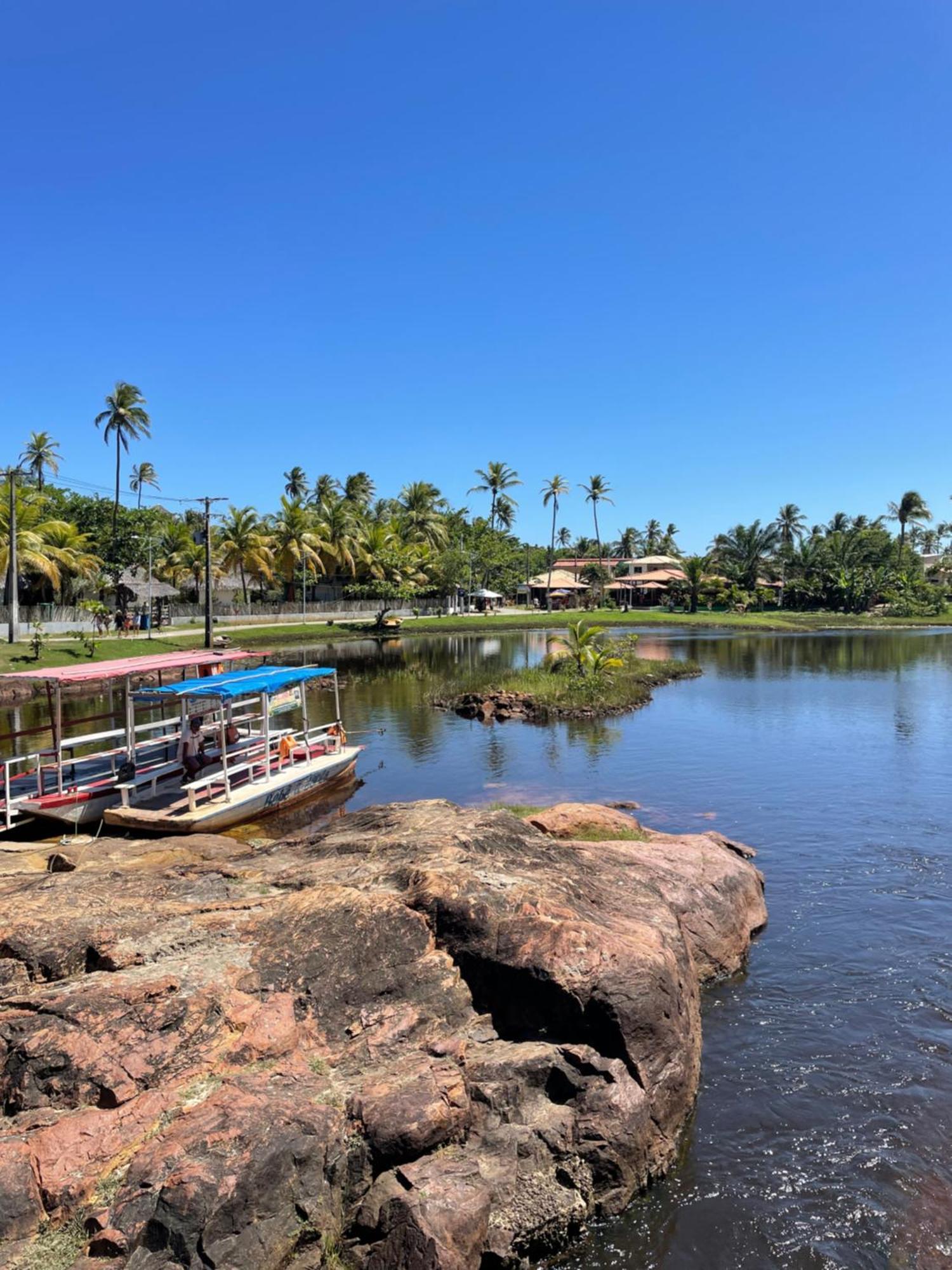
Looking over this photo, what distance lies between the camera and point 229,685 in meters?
20.7

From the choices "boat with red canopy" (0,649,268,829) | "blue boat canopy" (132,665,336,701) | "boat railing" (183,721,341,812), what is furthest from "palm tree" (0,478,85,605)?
"blue boat canopy" (132,665,336,701)

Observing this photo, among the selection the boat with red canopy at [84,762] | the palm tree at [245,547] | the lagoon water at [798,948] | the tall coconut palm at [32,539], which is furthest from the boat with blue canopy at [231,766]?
the palm tree at [245,547]

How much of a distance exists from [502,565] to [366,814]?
110 meters

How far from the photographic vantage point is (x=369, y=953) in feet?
28.2

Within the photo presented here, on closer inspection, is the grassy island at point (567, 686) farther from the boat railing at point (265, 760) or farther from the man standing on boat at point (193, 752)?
the man standing on boat at point (193, 752)

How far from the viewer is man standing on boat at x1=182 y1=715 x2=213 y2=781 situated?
2200 cm

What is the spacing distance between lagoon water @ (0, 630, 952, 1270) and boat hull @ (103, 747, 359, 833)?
0.92 metres

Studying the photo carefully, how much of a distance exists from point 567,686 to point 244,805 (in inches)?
895

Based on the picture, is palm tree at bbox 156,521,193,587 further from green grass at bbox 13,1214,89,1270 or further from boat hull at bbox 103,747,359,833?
green grass at bbox 13,1214,89,1270

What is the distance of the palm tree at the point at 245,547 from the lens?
85.4 m

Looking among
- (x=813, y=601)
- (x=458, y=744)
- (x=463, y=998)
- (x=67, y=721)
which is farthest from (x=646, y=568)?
(x=463, y=998)

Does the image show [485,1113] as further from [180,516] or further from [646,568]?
[646,568]

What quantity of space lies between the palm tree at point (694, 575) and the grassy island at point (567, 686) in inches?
2589

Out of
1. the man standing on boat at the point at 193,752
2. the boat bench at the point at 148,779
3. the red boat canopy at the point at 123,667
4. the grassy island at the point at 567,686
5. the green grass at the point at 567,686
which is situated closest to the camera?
the boat bench at the point at 148,779
